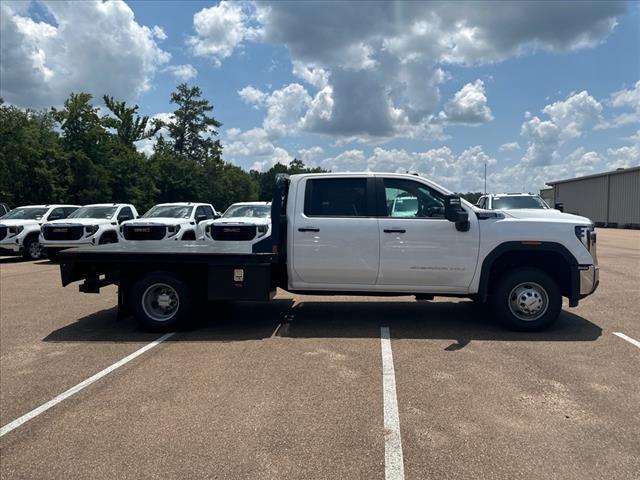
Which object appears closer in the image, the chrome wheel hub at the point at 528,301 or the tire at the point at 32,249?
the chrome wheel hub at the point at 528,301

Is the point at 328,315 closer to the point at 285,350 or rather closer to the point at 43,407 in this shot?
the point at 285,350

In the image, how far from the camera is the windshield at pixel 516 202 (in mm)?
15984

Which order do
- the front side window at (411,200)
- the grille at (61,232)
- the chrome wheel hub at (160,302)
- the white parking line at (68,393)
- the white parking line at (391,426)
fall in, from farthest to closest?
the grille at (61,232) → the chrome wheel hub at (160,302) → the front side window at (411,200) → the white parking line at (68,393) → the white parking line at (391,426)

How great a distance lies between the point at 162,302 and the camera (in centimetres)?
681

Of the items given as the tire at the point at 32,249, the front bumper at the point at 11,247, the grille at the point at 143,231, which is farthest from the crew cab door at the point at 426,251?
the front bumper at the point at 11,247

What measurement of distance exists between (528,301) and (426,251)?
4.85 feet

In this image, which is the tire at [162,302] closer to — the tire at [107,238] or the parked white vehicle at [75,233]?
the parked white vehicle at [75,233]

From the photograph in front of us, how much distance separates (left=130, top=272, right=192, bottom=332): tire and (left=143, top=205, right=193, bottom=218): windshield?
8.87 meters

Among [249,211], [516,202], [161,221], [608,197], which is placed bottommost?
[161,221]

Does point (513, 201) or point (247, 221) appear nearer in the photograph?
point (247, 221)

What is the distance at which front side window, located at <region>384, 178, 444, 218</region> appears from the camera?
21.6 ft

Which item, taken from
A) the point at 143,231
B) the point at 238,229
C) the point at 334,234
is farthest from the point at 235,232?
the point at 334,234

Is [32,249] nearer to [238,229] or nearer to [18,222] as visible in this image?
[18,222]

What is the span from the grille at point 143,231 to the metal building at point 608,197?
39.3 meters
